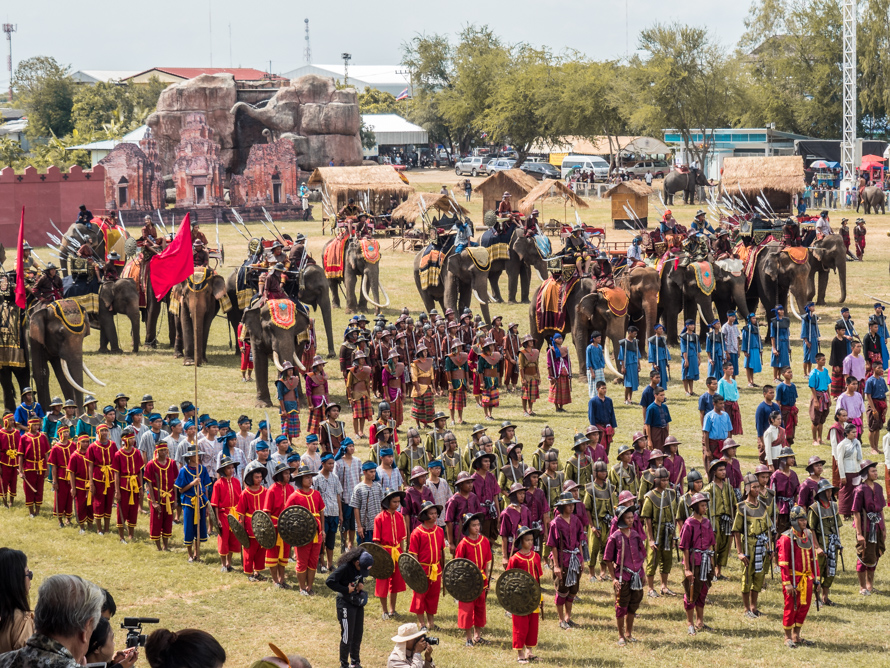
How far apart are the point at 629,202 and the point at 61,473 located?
29108 mm

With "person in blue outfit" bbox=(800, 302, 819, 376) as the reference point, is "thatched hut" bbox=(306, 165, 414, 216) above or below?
above

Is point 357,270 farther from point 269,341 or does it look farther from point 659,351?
point 659,351

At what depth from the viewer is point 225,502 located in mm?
11586

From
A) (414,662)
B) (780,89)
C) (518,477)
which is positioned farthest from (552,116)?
(414,662)

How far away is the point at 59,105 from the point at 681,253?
63.7 meters

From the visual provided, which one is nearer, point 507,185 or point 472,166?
point 507,185

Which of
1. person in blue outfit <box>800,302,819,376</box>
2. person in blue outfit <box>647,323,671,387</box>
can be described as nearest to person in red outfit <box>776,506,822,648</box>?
person in blue outfit <box>647,323,671,387</box>

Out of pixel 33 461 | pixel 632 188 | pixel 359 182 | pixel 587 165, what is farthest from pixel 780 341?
pixel 587 165

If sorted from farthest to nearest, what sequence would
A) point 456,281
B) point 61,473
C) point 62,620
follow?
point 456,281 < point 61,473 < point 62,620

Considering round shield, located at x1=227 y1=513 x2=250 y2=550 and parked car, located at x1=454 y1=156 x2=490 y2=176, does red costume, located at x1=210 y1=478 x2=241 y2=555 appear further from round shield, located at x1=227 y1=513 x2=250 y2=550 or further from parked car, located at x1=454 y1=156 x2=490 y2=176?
parked car, located at x1=454 y1=156 x2=490 y2=176

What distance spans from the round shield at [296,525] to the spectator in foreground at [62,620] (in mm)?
5899

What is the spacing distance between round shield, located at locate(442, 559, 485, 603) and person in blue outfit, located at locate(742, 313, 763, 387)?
1013 cm

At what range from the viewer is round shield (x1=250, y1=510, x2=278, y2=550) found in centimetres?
1084

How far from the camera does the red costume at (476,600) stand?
32.7 ft
